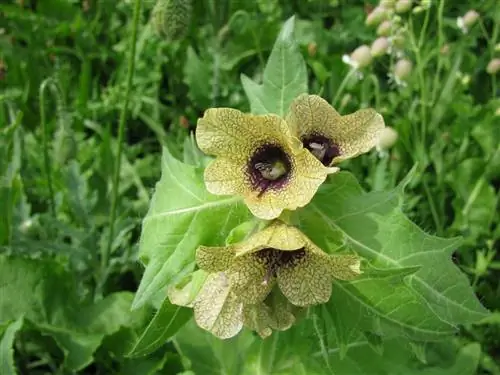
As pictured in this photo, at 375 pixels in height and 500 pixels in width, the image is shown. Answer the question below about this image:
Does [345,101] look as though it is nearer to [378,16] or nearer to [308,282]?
[378,16]

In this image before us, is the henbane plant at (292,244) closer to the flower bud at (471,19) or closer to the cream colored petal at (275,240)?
the cream colored petal at (275,240)

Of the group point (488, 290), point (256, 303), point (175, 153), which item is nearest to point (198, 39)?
point (175, 153)

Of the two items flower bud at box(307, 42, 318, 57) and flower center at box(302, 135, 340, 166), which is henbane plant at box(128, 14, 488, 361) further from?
flower bud at box(307, 42, 318, 57)

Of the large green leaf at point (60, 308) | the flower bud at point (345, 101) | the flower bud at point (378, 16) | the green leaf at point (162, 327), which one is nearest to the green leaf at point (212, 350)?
the large green leaf at point (60, 308)

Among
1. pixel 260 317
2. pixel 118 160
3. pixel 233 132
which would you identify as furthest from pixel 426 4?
pixel 260 317

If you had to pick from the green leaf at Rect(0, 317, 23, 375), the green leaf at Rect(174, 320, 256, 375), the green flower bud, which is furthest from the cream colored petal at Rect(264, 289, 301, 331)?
the green flower bud
